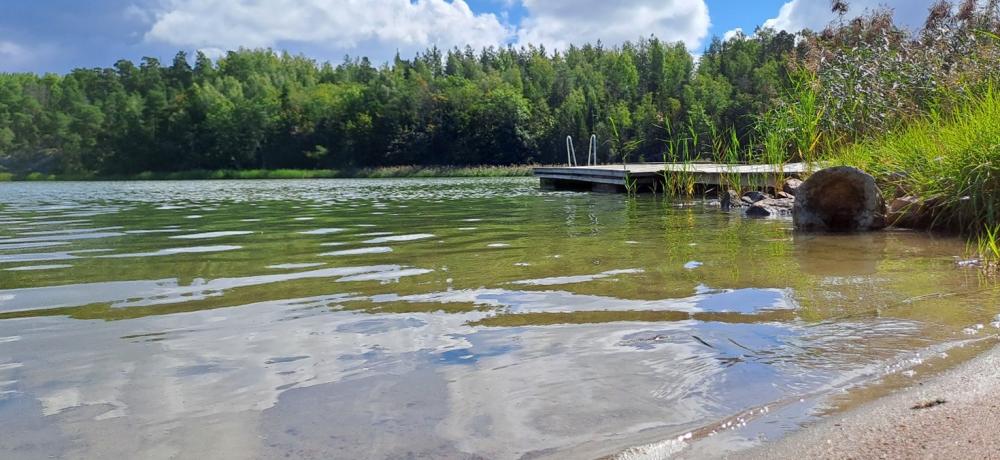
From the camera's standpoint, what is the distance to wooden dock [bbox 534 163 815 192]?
10.7m

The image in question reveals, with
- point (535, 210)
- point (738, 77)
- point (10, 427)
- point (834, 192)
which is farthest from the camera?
point (738, 77)

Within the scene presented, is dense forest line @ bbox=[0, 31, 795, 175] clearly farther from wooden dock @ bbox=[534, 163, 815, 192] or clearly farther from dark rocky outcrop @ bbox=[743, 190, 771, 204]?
dark rocky outcrop @ bbox=[743, 190, 771, 204]

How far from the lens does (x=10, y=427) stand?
6.64 ft

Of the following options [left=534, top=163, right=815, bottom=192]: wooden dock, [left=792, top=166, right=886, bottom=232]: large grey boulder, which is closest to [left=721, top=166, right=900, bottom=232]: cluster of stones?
[left=792, top=166, right=886, bottom=232]: large grey boulder

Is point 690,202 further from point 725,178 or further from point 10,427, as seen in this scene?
point 10,427

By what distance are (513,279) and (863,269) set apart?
2088mm

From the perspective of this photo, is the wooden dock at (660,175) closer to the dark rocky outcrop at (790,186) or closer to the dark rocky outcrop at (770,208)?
the dark rocky outcrop at (790,186)

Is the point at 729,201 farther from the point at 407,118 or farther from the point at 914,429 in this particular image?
Answer: the point at 407,118

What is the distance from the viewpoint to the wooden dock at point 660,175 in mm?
10656

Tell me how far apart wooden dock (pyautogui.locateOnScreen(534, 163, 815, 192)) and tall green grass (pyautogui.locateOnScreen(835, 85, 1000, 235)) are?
2203 millimetres

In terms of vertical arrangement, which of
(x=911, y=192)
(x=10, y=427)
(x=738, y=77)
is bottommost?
(x=10, y=427)

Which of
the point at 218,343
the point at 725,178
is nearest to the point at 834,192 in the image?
the point at 725,178

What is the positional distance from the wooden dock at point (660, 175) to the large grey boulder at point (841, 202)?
2433 mm

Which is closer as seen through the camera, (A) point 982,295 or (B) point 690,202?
(A) point 982,295
